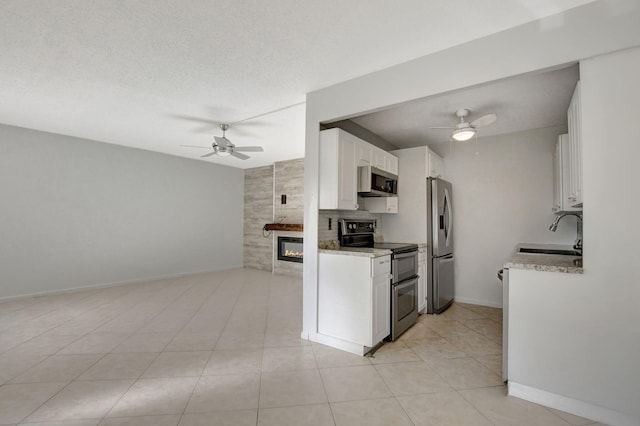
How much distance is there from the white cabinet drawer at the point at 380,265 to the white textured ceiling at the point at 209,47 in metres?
1.78

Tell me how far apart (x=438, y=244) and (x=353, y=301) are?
186cm

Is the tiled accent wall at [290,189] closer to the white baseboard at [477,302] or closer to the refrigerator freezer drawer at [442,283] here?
the refrigerator freezer drawer at [442,283]

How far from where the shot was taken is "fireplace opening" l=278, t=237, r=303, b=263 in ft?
21.0

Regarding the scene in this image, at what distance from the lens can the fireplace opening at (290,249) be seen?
640 centimetres

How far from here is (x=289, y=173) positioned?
668 cm

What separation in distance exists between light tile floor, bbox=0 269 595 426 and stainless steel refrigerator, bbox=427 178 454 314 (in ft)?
0.76

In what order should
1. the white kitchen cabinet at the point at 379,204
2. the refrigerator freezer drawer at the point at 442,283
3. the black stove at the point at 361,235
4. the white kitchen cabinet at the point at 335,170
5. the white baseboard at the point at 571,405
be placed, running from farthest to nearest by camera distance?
1. the white kitchen cabinet at the point at 379,204
2. the refrigerator freezer drawer at the point at 442,283
3. the black stove at the point at 361,235
4. the white kitchen cabinet at the point at 335,170
5. the white baseboard at the point at 571,405

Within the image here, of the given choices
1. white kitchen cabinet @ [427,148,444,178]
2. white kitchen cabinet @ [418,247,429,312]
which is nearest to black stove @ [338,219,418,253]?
white kitchen cabinet @ [418,247,429,312]

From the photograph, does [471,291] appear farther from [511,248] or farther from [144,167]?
[144,167]

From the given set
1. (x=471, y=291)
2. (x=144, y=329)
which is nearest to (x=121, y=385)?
(x=144, y=329)

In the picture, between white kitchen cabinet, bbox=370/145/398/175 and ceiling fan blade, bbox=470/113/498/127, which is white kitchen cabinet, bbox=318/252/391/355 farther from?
ceiling fan blade, bbox=470/113/498/127

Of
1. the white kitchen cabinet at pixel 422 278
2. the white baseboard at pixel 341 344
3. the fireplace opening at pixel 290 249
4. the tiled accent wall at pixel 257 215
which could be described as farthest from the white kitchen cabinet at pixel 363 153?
the tiled accent wall at pixel 257 215

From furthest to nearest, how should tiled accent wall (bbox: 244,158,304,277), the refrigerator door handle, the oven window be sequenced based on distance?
tiled accent wall (bbox: 244,158,304,277) < the refrigerator door handle < the oven window

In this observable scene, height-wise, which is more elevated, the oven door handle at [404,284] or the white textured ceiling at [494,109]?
the white textured ceiling at [494,109]
